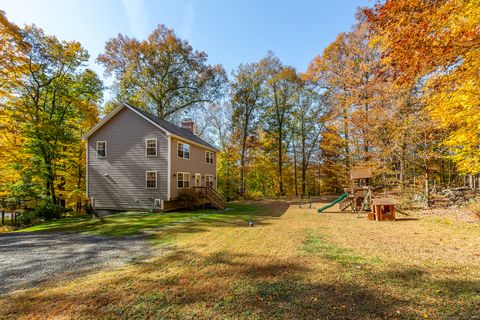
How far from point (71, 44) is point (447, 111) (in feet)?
77.8

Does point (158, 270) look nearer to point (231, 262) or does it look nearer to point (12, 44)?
point (231, 262)

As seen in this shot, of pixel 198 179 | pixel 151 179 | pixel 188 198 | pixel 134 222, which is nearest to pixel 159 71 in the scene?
pixel 198 179

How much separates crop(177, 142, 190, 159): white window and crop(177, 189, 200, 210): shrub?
2607 millimetres

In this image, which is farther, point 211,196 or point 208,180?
point 208,180

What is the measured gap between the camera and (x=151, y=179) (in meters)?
15.1

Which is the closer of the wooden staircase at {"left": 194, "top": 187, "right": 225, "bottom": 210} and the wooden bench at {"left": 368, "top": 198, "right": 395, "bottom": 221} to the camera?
the wooden bench at {"left": 368, "top": 198, "right": 395, "bottom": 221}

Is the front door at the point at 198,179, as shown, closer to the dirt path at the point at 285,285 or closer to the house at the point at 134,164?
the house at the point at 134,164

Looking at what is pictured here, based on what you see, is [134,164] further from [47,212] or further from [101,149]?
[47,212]

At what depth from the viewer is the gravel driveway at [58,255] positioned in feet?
15.6

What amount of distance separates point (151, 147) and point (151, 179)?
216 centimetres

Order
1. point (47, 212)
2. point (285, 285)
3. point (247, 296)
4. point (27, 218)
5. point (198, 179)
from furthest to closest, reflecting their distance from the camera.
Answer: point (198, 179) < point (47, 212) < point (27, 218) < point (285, 285) < point (247, 296)

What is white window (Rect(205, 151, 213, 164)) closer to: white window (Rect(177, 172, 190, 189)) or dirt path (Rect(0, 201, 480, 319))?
white window (Rect(177, 172, 190, 189))

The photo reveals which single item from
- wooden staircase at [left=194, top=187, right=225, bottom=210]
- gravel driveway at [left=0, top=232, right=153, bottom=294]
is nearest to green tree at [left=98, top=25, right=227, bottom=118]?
wooden staircase at [left=194, top=187, right=225, bottom=210]

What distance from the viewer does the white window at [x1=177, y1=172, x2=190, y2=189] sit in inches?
633
